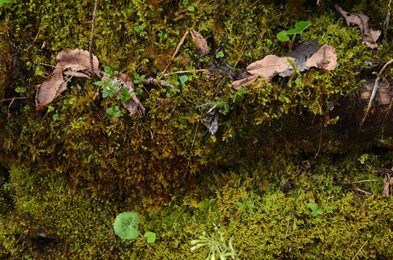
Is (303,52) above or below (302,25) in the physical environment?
below

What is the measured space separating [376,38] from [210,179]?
1.58 m

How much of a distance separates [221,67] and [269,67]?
1.08 ft

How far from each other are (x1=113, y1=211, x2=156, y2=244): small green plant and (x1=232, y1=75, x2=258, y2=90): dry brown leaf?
125 cm

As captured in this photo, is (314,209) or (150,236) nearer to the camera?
(314,209)

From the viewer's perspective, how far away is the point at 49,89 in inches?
109

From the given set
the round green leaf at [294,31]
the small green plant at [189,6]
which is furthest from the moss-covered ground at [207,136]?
the round green leaf at [294,31]

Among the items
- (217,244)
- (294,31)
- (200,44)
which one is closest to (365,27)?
(294,31)

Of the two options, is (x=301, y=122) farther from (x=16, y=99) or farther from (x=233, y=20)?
(x=16, y=99)

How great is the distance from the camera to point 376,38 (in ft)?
8.84

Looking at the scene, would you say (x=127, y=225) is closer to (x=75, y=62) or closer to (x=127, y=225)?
(x=127, y=225)

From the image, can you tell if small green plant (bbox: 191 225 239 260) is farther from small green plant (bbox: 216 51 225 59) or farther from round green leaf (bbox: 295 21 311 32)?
round green leaf (bbox: 295 21 311 32)

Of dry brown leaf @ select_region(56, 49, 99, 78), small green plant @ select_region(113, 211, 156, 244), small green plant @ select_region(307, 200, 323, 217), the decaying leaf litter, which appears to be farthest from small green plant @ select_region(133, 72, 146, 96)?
small green plant @ select_region(307, 200, 323, 217)

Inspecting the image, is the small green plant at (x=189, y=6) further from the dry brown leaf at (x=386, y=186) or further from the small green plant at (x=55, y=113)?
the dry brown leaf at (x=386, y=186)

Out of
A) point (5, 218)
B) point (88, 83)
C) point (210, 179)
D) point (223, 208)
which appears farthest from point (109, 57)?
point (5, 218)
